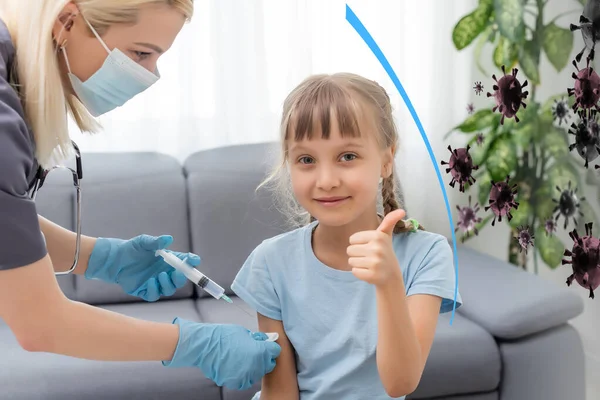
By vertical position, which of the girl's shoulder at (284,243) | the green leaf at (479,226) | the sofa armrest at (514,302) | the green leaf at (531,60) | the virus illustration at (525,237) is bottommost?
the sofa armrest at (514,302)

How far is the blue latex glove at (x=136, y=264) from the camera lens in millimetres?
1562

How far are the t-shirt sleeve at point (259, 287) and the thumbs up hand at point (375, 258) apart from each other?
346 mm

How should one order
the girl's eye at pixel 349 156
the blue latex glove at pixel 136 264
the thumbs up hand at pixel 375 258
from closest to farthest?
the thumbs up hand at pixel 375 258 → the girl's eye at pixel 349 156 → the blue latex glove at pixel 136 264

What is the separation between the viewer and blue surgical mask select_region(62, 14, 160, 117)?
1.27m

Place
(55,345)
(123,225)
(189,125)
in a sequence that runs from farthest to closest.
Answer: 1. (189,125)
2. (123,225)
3. (55,345)

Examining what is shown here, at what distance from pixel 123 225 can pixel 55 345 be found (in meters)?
1.42

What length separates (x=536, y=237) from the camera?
2373 mm

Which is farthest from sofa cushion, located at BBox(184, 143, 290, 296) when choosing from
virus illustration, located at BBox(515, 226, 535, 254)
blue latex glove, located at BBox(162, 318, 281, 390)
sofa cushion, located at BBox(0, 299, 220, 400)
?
blue latex glove, located at BBox(162, 318, 281, 390)

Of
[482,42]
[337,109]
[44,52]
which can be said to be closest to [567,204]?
[482,42]

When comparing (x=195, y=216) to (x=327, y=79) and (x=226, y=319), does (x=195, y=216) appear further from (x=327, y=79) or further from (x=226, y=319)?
(x=327, y=79)

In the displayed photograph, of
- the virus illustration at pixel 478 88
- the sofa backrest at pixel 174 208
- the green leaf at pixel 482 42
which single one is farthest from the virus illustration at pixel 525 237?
the sofa backrest at pixel 174 208

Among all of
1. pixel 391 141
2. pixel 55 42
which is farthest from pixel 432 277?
pixel 55 42

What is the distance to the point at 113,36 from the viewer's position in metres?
1.24

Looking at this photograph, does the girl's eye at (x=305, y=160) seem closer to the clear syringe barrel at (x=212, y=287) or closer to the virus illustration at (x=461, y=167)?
the clear syringe barrel at (x=212, y=287)
